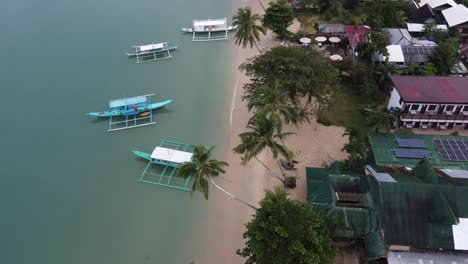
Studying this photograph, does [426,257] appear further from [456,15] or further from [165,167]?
[456,15]

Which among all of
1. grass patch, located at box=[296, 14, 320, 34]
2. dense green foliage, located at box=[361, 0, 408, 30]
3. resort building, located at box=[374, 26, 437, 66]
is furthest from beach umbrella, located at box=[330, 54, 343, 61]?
grass patch, located at box=[296, 14, 320, 34]

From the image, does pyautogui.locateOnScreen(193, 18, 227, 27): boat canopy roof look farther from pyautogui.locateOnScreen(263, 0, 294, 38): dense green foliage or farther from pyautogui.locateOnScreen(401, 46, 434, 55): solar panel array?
pyautogui.locateOnScreen(401, 46, 434, 55): solar panel array

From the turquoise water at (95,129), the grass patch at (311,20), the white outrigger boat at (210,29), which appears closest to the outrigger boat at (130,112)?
the turquoise water at (95,129)

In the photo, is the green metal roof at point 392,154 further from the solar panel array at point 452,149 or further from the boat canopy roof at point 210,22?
the boat canopy roof at point 210,22

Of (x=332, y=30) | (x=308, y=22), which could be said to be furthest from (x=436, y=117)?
(x=308, y=22)

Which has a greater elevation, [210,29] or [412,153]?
[210,29]

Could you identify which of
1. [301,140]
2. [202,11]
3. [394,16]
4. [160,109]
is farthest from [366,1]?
[160,109]

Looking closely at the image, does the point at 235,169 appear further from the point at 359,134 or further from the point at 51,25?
the point at 51,25
